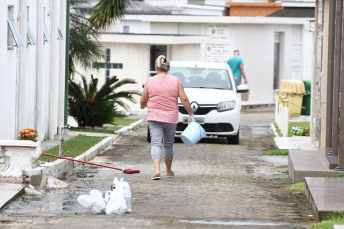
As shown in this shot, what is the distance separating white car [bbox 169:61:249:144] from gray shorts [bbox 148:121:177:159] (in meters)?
5.50

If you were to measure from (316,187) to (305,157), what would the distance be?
9.94 feet

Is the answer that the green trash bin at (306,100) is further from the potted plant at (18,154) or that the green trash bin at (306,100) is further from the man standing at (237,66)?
the potted plant at (18,154)

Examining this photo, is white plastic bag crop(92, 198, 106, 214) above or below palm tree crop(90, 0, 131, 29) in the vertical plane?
below

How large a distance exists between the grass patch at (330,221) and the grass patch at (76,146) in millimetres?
5416

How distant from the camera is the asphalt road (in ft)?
28.4

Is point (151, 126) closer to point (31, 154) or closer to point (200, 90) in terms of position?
point (31, 154)

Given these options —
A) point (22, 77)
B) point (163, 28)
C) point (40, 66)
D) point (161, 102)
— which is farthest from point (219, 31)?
point (161, 102)

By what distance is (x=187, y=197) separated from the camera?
10516mm

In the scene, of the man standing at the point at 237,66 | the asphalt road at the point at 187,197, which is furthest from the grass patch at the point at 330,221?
the man standing at the point at 237,66

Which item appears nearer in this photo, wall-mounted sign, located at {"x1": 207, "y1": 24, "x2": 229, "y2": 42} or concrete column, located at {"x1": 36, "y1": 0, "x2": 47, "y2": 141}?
concrete column, located at {"x1": 36, "y1": 0, "x2": 47, "y2": 141}

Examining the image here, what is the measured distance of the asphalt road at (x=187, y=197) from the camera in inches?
341

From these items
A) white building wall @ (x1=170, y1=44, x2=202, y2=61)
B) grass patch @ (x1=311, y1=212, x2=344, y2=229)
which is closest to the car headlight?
grass patch @ (x1=311, y1=212, x2=344, y2=229)

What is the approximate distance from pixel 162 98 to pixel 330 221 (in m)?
4.58

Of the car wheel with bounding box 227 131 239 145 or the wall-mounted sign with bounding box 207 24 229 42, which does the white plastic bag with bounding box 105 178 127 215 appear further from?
the wall-mounted sign with bounding box 207 24 229 42
